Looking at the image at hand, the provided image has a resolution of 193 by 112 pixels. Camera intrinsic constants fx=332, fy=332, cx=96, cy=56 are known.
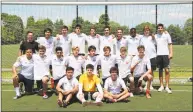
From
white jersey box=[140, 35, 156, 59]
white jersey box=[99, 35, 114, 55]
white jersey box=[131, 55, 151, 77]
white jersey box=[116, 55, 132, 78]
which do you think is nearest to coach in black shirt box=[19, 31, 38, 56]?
white jersey box=[99, 35, 114, 55]

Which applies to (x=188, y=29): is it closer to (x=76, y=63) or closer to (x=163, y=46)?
(x=163, y=46)

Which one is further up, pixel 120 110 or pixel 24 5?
pixel 24 5

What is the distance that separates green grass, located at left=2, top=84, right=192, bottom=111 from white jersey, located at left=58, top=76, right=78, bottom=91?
391 millimetres

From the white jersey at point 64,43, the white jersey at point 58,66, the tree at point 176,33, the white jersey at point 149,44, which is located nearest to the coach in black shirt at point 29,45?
the white jersey at point 64,43

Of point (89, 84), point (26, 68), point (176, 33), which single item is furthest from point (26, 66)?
point (176, 33)

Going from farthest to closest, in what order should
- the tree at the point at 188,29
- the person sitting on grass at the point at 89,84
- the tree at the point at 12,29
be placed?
the tree at the point at 188,29 < the tree at the point at 12,29 < the person sitting on grass at the point at 89,84

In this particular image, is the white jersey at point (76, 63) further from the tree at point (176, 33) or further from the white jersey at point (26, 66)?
the tree at point (176, 33)

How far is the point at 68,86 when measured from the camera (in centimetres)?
728

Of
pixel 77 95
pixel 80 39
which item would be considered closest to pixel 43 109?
pixel 77 95

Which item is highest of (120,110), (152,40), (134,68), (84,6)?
(84,6)

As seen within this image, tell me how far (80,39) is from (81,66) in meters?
0.76

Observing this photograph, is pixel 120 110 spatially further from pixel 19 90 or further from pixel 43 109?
pixel 19 90

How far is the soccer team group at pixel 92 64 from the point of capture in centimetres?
725

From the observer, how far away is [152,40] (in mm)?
8461
